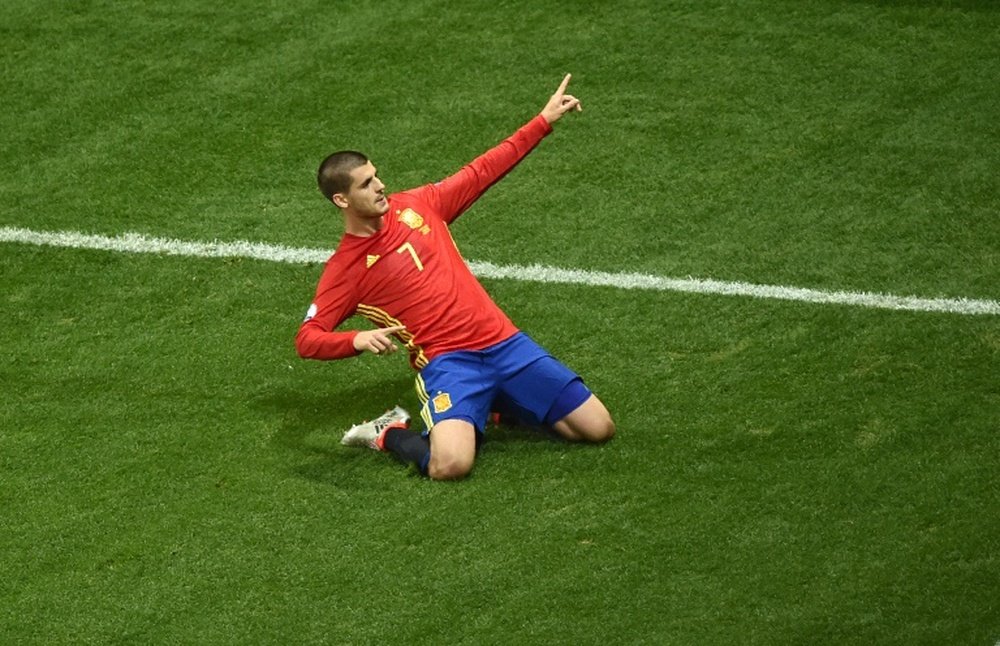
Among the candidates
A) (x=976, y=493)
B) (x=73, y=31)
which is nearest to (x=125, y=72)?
(x=73, y=31)

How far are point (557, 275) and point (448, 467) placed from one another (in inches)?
78.2

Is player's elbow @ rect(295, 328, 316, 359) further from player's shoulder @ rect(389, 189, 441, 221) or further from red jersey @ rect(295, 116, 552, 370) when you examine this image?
player's shoulder @ rect(389, 189, 441, 221)

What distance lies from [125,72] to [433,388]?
468 centimetres

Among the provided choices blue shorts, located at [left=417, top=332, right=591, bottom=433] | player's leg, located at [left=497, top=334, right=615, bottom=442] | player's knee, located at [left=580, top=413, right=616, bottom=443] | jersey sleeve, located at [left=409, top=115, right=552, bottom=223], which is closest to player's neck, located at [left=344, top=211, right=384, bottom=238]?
jersey sleeve, located at [left=409, top=115, right=552, bottom=223]

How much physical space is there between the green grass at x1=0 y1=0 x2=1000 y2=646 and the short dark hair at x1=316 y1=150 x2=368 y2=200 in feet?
3.71

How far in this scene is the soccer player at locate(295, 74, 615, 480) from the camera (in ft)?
26.8

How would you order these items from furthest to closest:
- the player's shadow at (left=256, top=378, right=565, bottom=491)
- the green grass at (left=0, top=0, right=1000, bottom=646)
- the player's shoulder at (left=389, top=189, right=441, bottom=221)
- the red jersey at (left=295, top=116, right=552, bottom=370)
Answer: the player's shoulder at (left=389, top=189, right=441, bottom=221) → the red jersey at (left=295, top=116, right=552, bottom=370) → the player's shadow at (left=256, top=378, right=565, bottom=491) → the green grass at (left=0, top=0, right=1000, bottom=646)

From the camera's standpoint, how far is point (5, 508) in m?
7.93

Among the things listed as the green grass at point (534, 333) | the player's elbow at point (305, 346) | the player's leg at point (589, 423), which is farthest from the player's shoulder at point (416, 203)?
the player's leg at point (589, 423)

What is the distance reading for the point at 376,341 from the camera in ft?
25.3

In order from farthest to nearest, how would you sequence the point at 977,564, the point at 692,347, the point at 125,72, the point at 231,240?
the point at 125,72
the point at 231,240
the point at 692,347
the point at 977,564

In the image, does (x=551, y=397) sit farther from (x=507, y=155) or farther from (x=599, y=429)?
(x=507, y=155)

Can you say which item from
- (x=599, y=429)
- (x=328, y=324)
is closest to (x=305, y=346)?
(x=328, y=324)

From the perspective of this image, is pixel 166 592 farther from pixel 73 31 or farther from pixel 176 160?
pixel 73 31
